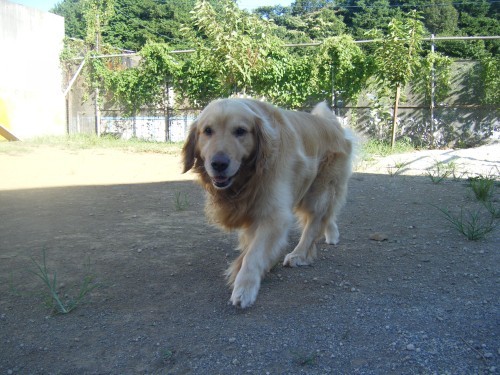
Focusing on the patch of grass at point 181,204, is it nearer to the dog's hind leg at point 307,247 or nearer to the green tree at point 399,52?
the dog's hind leg at point 307,247

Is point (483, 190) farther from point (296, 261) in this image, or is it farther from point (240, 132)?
point (240, 132)

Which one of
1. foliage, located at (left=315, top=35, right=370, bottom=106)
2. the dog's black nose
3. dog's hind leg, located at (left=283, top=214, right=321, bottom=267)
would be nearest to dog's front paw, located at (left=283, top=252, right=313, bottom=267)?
dog's hind leg, located at (left=283, top=214, right=321, bottom=267)

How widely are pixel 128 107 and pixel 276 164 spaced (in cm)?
1334

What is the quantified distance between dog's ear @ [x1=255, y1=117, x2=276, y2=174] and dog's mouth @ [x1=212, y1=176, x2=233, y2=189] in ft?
0.73

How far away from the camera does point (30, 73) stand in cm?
1609

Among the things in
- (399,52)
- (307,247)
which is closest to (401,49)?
(399,52)

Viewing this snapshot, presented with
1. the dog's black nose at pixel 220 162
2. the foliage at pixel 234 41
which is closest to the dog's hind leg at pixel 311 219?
the dog's black nose at pixel 220 162

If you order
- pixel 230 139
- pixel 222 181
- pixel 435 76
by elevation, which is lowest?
pixel 222 181

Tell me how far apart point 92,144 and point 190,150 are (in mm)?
10793

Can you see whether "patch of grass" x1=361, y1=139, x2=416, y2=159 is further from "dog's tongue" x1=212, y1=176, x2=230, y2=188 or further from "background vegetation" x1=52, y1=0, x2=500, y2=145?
"dog's tongue" x1=212, y1=176, x2=230, y2=188

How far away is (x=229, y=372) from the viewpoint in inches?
74.7

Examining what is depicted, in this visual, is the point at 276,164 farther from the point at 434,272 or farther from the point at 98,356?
the point at 98,356

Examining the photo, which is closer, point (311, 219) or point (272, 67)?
point (311, 219)

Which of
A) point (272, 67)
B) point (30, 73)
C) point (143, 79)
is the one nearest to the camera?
point (272, 67)
